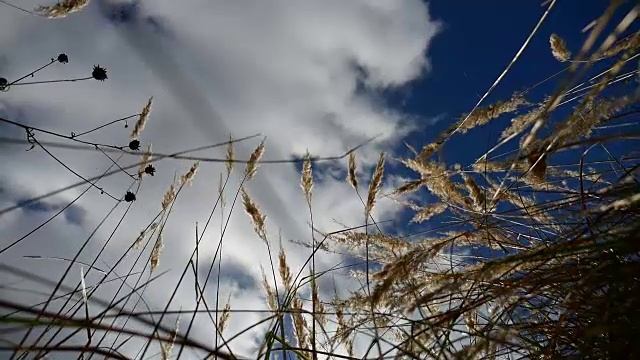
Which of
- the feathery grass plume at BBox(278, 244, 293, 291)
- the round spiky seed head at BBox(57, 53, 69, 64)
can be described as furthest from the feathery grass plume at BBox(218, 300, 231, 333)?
the round spiky seed head at BBox(57, 53, 69, 64)

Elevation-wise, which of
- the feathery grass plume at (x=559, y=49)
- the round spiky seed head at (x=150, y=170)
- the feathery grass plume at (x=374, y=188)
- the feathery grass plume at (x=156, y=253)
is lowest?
the feathery grass plume at (x=156, y=253)

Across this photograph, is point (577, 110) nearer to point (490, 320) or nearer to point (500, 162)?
point (490, 320)

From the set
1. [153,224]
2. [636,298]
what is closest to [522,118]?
[636,298]

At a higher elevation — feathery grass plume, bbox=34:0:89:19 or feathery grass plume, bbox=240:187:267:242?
feathery grass plume, bbox=34:0:89:19

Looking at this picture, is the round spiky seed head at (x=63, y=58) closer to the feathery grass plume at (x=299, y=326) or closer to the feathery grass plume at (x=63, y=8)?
the feathery grass plume at (x=63, y=8)

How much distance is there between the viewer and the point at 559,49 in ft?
7.23

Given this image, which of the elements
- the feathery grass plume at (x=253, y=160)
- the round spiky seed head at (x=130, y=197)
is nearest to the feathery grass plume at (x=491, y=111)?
the feathery grass plume at (x=253, y=160)

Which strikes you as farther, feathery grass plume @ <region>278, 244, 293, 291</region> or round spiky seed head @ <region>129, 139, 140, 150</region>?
round spiky seed head @ <region>129, 139, 140, 150</region>

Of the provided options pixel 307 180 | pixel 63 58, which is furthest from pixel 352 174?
pixel 63 58

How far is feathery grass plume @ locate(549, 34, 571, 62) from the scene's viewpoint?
2180 millimetres

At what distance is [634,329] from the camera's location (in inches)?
38.4

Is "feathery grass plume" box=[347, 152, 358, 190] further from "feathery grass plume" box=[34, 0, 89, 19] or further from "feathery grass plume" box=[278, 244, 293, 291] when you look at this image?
"feathery grass plume" box=[34, 0, 89, 19]

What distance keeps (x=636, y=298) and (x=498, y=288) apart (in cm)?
40

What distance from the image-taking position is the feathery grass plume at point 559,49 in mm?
2180
